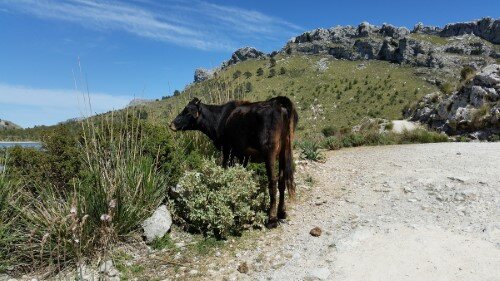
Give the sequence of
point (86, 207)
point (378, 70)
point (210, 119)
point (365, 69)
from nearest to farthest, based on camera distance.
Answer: point (86, 207) < point (210, 119) < point (378, 70) < point (365, 69)

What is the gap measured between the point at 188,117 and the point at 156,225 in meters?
2.82

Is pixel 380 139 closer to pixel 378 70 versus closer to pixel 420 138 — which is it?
pixel 420 138

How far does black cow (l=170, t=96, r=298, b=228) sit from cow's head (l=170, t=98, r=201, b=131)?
19.6 inches

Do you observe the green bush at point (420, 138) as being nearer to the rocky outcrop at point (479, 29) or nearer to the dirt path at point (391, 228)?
the dirt path at point (391, 228)

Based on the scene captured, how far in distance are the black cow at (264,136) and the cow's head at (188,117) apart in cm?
50

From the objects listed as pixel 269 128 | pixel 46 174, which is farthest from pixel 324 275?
pixel 46 174

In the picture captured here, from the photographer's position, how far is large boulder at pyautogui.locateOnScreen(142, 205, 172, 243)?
20.3ft

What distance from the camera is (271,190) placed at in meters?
6.66

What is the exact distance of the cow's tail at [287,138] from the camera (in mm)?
6688

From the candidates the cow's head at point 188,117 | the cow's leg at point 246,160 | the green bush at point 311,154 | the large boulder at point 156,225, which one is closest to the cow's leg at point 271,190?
the cow's leg at point 246,160

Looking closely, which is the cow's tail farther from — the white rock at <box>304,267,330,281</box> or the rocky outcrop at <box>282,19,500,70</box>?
the rocky outcrop at <box>282,19,500,70</box>

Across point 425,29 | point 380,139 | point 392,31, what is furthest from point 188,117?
point 425,29

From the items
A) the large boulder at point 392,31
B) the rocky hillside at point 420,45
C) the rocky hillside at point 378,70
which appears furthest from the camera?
the large boulder at point 392,31

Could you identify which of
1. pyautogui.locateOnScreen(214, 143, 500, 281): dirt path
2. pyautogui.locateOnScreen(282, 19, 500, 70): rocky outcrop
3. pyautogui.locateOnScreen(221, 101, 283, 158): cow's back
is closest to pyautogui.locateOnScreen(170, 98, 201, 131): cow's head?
pyautogui.locateOnScreen(221, 101, 283, 158): cow's back
